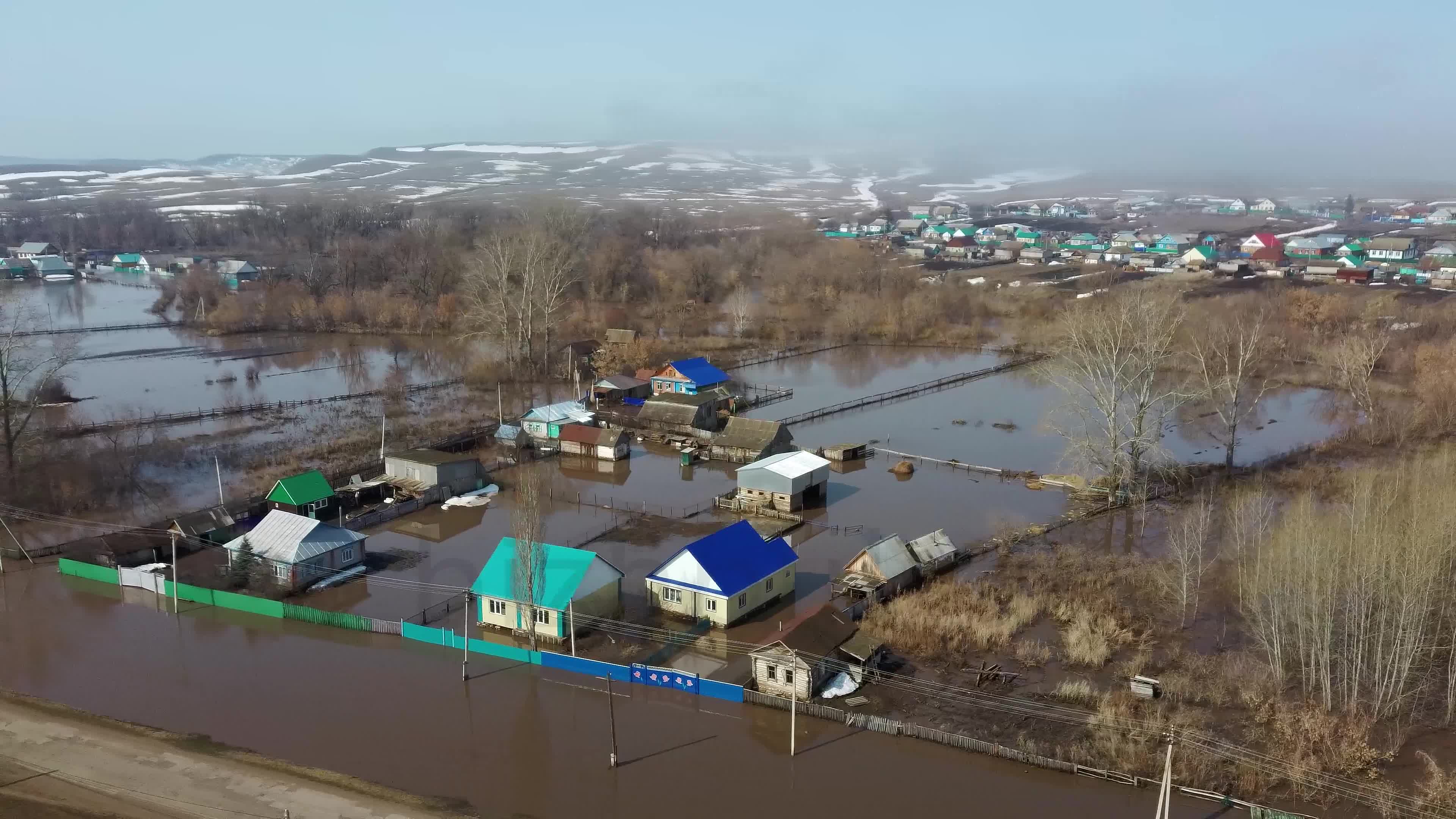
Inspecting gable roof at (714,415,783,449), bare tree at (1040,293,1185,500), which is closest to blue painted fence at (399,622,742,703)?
gable roof at (714,415,783,449)

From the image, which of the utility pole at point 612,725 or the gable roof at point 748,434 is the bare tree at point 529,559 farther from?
the gable roof at point 748,434

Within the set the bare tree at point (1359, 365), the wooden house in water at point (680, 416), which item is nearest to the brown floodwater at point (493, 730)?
the wooden house in water at point (680, 416)

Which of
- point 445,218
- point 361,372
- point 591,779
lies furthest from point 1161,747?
point 445,218

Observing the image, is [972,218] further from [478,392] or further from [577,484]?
[577,484]

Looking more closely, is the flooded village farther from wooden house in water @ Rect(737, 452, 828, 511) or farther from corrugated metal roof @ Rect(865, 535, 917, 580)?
corrugated metal roof @ Rect(865, 535, 917, 580)

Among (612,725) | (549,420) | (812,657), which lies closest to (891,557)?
(812,657)

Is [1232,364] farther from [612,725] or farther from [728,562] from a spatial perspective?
[612,725]
